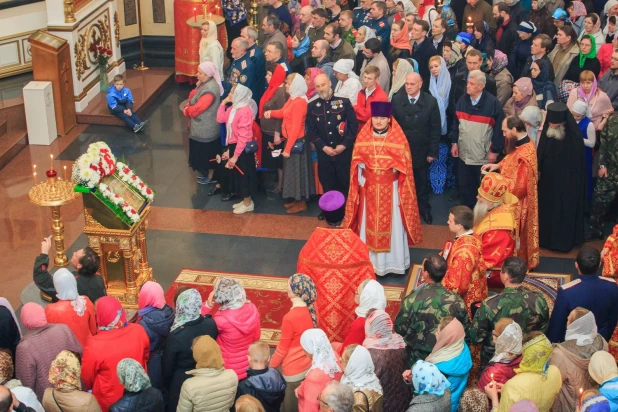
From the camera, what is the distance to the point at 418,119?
11008mm

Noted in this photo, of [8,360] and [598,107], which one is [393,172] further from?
[8,360]

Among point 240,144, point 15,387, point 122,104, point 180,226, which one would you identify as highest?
point 15,387

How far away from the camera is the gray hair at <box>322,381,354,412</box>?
19.4 ft

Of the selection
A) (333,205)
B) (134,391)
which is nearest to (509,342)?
(333,205)

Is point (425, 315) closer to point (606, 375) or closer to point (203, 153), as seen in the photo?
point (606, 375)

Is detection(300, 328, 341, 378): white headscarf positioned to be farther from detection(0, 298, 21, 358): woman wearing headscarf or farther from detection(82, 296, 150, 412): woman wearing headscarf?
detection(0, 298, 21, 358): woman wearing headscarf

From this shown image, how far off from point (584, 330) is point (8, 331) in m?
4.34

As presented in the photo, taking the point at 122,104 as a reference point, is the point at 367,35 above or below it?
above

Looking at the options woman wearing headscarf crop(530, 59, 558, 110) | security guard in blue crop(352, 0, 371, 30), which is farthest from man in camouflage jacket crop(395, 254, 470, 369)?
security guard in blue crop(352, 0, 371, 30)

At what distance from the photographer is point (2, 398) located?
5867 mm

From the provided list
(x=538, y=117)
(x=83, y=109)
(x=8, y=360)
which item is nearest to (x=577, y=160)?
(x=538, y=117)

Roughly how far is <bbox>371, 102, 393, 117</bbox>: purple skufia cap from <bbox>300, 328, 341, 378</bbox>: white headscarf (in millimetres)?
3734

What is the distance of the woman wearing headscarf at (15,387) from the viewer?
645cm

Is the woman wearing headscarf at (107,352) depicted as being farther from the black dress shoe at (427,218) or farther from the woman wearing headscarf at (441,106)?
the woman wearing headscarf at (441,106)
